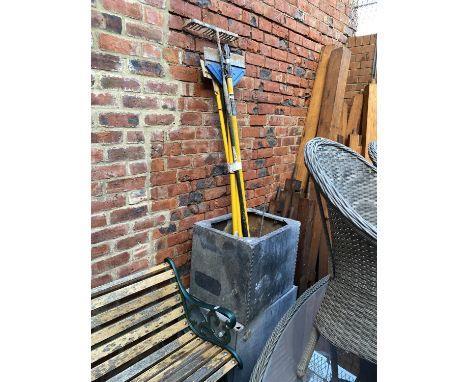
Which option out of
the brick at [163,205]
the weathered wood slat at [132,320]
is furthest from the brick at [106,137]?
the weathered wood slat at [132,320]

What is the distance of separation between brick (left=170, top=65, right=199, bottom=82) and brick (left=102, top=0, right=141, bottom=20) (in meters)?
0.28

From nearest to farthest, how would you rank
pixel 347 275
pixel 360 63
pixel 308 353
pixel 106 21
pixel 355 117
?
pixel 347 275 < pixel 308 353 < pixel 106 21 < pixel 355 117 < pixel 360 63

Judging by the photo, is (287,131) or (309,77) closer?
(287,131)

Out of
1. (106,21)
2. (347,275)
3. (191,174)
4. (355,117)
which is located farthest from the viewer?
(355,117)

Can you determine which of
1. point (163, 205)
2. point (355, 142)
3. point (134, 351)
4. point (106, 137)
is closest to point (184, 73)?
point (106, 137)

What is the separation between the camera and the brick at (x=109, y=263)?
1435mm

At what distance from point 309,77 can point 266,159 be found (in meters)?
0.92

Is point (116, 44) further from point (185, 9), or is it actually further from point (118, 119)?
point (185, 9)

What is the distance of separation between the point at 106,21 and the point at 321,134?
1865mm

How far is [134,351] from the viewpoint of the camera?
1412 millimetres

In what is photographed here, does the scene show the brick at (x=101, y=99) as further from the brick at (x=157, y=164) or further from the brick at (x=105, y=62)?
the brick at (x=157, y=164)
